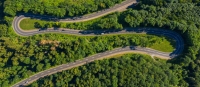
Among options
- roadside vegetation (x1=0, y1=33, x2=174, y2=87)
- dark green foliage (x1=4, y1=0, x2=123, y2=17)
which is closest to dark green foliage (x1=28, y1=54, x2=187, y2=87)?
roadside vegetation (x1=0, y1=33, x2=174, y2=87)

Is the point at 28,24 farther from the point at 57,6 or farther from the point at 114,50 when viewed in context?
the point at 114,50

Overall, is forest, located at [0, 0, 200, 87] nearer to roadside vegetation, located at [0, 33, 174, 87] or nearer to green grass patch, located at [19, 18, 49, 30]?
roadside vegetation, located at [0, 33, 174, 87]

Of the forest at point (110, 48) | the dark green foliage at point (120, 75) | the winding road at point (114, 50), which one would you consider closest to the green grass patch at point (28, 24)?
the forest at point (110, 48)

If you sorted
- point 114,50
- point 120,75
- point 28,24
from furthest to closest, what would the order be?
point 28,24 < point 114,50 < point 120,75

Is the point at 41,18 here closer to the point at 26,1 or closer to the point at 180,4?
the point at 26,1

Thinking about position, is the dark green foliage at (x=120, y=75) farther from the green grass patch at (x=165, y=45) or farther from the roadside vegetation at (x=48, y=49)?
the green grass patch at (x=165, y=45)

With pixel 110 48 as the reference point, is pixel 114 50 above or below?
below

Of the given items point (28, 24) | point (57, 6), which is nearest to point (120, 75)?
point (57, 6)

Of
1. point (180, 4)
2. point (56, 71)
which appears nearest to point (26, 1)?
point (56, 71)
